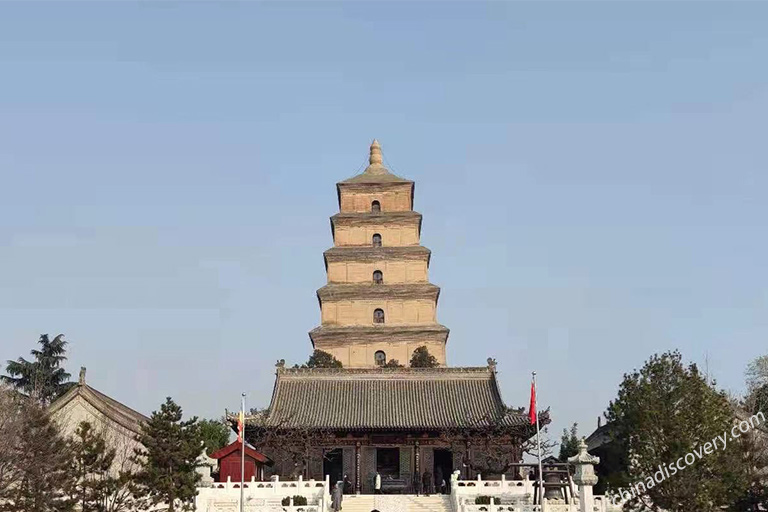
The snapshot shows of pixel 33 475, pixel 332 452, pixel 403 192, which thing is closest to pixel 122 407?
pixel 332 452

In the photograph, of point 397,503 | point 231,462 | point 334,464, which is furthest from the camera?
point 334,464

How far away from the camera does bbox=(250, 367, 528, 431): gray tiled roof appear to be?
34.4 metres

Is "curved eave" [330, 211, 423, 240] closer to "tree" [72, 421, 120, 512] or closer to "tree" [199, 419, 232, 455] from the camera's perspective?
Answer: "tree" [199, 419, 232, 455]

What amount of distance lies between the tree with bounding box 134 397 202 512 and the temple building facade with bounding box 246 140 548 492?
31.1 ft

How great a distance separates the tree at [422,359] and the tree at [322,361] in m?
3.70

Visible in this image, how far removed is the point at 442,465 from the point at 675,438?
16.6 meters

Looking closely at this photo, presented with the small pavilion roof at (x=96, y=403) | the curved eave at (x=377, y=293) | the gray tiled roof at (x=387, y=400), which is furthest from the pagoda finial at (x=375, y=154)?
the small pavilion roof at (x=96, y=403)

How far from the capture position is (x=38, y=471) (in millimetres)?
21219

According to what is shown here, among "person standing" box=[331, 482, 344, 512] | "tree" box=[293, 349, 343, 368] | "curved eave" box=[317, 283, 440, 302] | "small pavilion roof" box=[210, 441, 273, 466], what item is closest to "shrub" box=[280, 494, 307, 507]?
"person standing" box=[331, 482, 344, 512]

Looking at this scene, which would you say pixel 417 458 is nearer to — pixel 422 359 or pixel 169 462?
pixel 422 359

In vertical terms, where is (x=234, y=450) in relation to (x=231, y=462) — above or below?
above

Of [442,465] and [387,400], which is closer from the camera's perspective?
[442,465]

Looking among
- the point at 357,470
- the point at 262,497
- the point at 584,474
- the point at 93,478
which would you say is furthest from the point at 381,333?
the point at 584,474

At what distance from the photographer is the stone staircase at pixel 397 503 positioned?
1035 inches
